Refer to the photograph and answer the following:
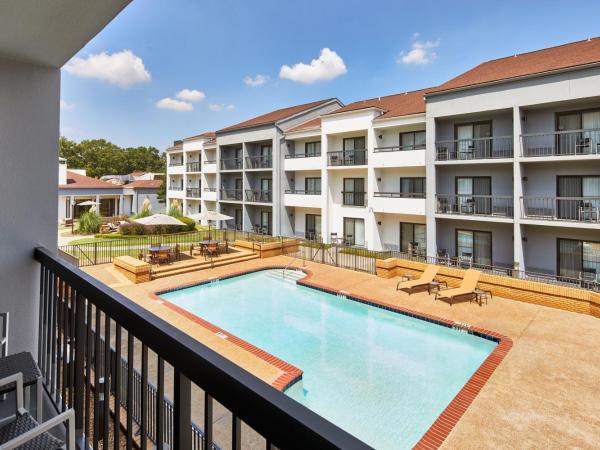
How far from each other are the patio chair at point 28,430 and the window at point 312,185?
2378 centimetres

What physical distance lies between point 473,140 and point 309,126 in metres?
11.9

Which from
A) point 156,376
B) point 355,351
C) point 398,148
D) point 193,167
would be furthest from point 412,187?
point 193,167

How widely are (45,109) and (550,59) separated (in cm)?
2016

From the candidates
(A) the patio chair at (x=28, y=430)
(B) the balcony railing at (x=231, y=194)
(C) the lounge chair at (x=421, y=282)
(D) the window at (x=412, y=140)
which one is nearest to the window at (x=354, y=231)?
(D) the window at (x=412, y=140)

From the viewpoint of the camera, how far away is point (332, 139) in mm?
24266

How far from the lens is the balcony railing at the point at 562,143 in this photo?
14781mm

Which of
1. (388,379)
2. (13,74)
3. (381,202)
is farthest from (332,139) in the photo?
(13,74)

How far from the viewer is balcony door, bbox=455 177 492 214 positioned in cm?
1758

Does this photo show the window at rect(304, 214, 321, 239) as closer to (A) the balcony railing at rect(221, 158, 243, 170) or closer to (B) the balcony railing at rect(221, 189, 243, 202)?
(B) the balcony railing at rect(221, 189, 243, 202)

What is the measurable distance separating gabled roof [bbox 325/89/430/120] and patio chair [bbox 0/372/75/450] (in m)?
20.1

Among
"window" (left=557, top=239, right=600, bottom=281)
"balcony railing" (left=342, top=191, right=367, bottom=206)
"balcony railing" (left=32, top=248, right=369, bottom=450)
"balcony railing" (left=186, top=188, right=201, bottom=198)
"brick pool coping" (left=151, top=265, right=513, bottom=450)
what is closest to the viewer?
"balcony railing" (left=32, top=248, right=369, bottom=450)

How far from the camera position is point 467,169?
18.4 metres

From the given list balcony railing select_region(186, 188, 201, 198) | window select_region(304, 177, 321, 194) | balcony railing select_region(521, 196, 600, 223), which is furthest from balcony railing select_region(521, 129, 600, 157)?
balcony railing select_region(186, 188, 201, 198)

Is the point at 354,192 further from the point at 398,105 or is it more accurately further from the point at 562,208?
the point at 562,208
